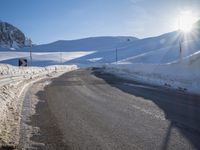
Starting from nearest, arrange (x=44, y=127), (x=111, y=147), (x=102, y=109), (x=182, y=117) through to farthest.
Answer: (x=111, y=147) < (x=44, y=127) < (x=182, y=117) < (x=102, y=109)

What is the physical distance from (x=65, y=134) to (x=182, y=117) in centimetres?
417

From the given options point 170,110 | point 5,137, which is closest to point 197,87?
point 170,110

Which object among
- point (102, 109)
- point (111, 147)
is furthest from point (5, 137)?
point (102, 109)

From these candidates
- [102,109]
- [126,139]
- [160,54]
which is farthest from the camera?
[160,54]

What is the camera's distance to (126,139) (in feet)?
25.1

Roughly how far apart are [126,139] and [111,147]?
770 millimetres

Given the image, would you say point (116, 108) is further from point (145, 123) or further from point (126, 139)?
point (126, 139)

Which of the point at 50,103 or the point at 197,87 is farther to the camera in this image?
the point at 197,87

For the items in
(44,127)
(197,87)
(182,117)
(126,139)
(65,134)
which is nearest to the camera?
(126,139)

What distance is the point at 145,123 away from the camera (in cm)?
944

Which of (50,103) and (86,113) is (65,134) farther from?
(50,103)

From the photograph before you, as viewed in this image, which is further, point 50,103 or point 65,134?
point 50,103

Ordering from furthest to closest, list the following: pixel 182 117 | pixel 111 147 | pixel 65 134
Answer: pixel 182 117
pixel 65 134
pixel 111 147

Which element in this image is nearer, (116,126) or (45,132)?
(45,132)
